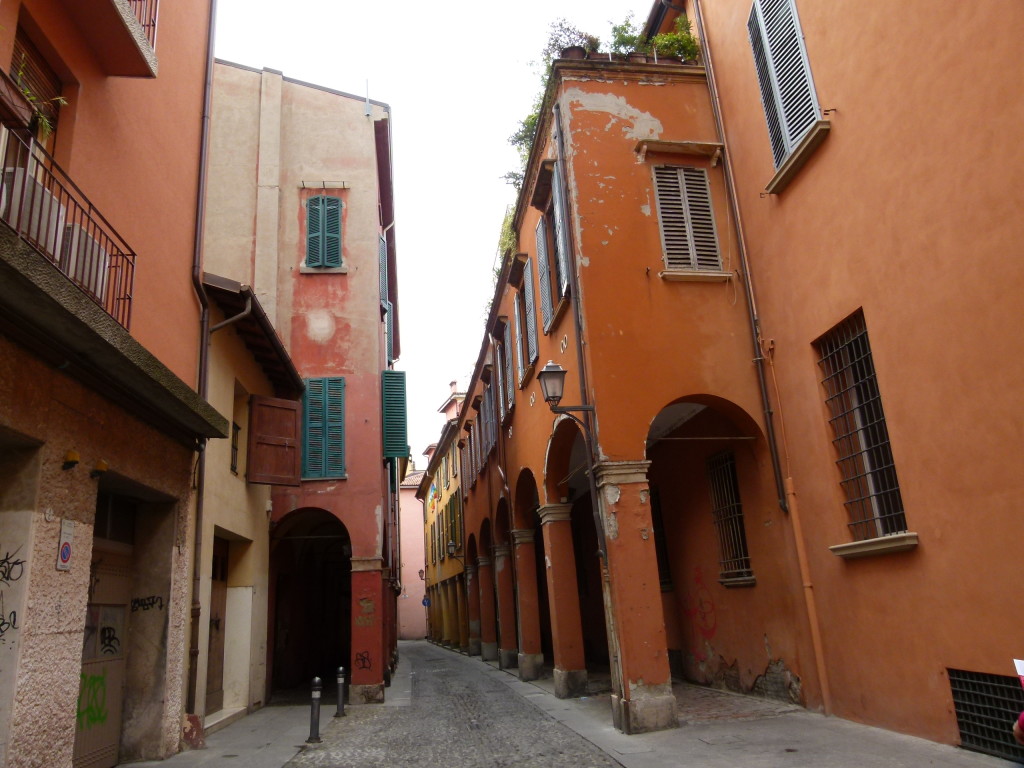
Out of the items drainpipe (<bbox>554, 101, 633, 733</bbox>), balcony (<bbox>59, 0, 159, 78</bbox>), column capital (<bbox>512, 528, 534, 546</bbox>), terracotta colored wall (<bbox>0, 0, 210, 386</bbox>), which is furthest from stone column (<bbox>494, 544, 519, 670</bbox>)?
balcony (<bbox>59, 0, 159, 78</bbox>)

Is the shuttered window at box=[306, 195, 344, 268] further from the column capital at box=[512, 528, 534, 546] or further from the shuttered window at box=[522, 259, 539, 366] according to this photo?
the column capital at box=[512, 528, 534, 546]

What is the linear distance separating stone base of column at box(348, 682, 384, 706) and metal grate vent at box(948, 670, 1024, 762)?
9693 mm

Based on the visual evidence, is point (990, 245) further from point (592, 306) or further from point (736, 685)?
point (736, 685)

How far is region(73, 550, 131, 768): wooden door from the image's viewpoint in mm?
7111

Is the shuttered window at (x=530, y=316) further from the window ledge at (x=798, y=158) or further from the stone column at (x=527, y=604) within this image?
the window ledge at (x=798, y=158)

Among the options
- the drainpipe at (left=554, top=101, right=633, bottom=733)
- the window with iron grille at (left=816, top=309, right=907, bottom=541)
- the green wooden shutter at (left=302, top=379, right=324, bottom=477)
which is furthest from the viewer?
the green wooden shutter at (left=302, top=379, right=324, bottom=477)

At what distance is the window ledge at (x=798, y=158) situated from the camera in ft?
25.7

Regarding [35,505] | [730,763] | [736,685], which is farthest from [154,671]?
[736,685]

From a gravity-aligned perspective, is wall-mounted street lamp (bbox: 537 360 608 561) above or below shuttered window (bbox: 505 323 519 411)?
below

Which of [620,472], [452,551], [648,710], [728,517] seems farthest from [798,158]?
[452,551]

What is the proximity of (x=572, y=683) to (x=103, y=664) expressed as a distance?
6.87 meters

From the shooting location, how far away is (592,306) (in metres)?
9.62

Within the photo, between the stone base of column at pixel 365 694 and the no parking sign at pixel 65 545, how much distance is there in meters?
8.08

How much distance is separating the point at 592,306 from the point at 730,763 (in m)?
5.38
